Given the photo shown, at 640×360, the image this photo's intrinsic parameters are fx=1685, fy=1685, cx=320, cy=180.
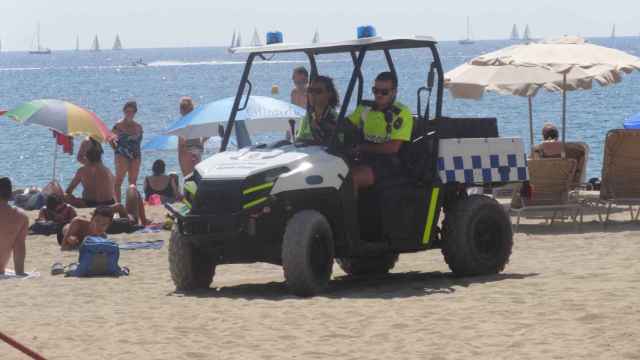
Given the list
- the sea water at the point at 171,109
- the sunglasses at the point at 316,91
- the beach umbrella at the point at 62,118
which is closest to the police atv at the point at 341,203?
the sunglasses at the point at 316,91

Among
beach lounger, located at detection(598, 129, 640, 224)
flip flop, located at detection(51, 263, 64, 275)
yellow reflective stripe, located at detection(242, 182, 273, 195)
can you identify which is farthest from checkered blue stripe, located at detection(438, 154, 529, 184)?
beach lounger, located at detection(598, 129, 640, 224)

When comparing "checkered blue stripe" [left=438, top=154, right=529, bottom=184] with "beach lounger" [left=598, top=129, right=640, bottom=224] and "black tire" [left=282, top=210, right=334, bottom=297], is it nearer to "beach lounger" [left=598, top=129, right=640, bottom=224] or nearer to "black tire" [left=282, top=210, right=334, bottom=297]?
"black tire" [left=282, top=210, right=334, bottom=297]

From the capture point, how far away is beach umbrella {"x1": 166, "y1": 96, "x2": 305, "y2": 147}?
18078 mm

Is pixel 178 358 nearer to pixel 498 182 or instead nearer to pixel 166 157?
pixel 498 182

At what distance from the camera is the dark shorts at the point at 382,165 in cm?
1191

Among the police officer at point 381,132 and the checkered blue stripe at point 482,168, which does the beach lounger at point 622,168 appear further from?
the police officer at point 381,132

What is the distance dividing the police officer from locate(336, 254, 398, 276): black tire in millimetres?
1412

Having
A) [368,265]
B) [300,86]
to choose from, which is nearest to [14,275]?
[368,265]

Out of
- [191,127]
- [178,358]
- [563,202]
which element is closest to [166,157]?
[191,127]

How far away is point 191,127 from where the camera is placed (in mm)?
18781

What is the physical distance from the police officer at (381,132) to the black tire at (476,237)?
69 cm

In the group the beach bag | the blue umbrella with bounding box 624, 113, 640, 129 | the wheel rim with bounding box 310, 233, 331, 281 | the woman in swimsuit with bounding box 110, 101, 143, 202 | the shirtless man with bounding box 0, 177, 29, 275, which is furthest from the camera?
the blue umbrella with bounding box 624, 113, 640, 129

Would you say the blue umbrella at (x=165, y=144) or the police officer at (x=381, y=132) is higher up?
the police officer at (x=381, y=132)

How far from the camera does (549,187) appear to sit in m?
16.7
